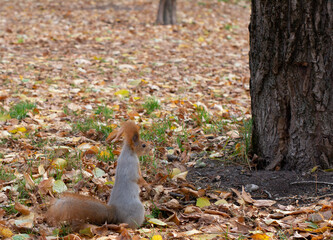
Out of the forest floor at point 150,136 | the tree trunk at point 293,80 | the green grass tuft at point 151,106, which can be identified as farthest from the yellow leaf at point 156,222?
the green grass tuft at point 151,106

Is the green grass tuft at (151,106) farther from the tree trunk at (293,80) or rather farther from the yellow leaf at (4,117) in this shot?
the tree trunk at (293,80)

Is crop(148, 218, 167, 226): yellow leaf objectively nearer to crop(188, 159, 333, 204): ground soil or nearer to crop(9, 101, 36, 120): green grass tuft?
crop(188, 159, 333, 204): ground soil

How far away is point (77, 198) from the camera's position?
2.53 m

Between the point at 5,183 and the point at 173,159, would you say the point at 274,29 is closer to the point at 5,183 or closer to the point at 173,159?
the point at 173,159

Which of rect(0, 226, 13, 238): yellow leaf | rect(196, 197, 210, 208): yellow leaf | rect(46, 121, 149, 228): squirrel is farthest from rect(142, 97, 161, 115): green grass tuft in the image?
rect(0, 226, 13, 238): yellow leaf

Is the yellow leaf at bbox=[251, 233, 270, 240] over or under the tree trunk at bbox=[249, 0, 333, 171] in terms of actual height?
under

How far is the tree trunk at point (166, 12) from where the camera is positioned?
10391mm

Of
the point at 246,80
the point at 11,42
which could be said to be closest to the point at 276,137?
the point at 246,80

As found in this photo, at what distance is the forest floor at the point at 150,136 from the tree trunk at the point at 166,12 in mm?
1095

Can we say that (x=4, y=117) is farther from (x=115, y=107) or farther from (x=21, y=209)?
(x=21, y=209)

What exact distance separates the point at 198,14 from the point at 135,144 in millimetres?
9839

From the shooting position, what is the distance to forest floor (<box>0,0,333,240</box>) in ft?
9.18

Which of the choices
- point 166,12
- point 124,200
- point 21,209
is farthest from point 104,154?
point 166,12

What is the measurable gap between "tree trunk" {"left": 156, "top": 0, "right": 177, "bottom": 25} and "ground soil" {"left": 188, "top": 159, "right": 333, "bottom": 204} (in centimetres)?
751
